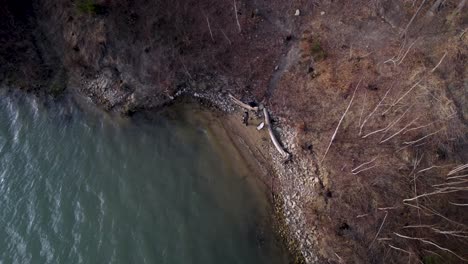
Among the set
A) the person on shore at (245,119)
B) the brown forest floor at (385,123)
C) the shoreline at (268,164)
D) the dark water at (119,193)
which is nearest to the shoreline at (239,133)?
the shoreline at (268,164)

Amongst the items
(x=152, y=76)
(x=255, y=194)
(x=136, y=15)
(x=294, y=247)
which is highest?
(x=136, y=15)

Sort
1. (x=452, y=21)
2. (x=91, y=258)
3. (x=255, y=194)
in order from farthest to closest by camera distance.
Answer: (x=452, y=21) < (x=255, y=194) < (x=91, y=258)

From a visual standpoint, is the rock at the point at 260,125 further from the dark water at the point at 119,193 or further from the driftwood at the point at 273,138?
the dark water at the point at 119,193

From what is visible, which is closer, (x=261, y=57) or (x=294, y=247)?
(x=294, y=247)

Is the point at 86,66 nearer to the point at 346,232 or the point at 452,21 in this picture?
the point at 346,232

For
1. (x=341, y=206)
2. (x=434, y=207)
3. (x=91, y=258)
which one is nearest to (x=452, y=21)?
(x=434, y=207)

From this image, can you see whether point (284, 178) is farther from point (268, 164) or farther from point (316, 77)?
point (316, 77)

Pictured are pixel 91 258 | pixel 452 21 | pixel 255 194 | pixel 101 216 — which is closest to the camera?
pixel 91 258
